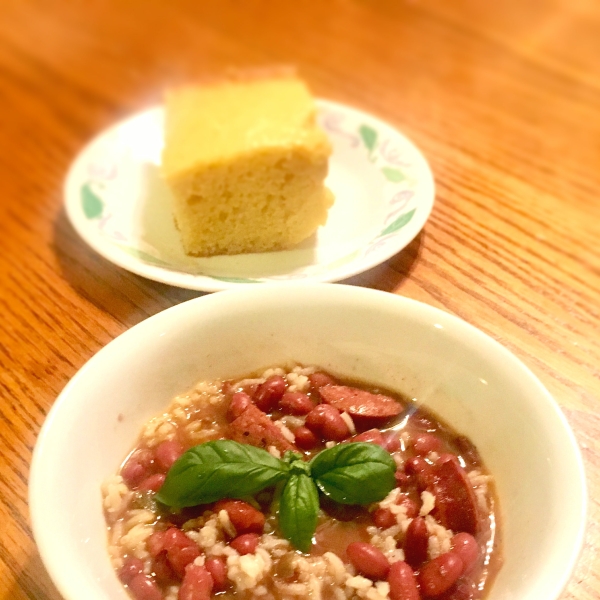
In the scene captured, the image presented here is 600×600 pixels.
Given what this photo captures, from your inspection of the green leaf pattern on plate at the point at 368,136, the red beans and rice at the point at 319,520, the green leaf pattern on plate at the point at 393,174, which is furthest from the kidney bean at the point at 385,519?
the green leaf pattern on plate at the point at 368,136

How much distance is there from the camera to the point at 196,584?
77 cm

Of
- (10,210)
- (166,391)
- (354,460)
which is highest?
(354,460)

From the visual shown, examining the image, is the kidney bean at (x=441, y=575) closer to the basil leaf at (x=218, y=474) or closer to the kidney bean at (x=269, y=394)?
the basil leaf at (x=218, y=474)

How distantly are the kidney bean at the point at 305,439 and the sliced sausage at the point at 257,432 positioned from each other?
13mm

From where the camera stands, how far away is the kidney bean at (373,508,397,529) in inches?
33.4

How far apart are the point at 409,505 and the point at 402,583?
4.5 inches

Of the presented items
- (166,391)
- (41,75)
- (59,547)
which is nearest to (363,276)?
(166,391)

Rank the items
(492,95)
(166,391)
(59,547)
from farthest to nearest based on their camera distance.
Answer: (492,95) < (166,391) < (59,547)

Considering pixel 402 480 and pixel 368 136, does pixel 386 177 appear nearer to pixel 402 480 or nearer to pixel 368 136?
pixel 368 136

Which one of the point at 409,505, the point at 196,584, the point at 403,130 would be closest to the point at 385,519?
the point at 409,505

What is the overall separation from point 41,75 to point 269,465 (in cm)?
190

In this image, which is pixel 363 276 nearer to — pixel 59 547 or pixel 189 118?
pixel 189 118

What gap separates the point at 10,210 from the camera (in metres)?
1.62

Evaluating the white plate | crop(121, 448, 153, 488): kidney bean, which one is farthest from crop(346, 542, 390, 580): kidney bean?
the white plate
